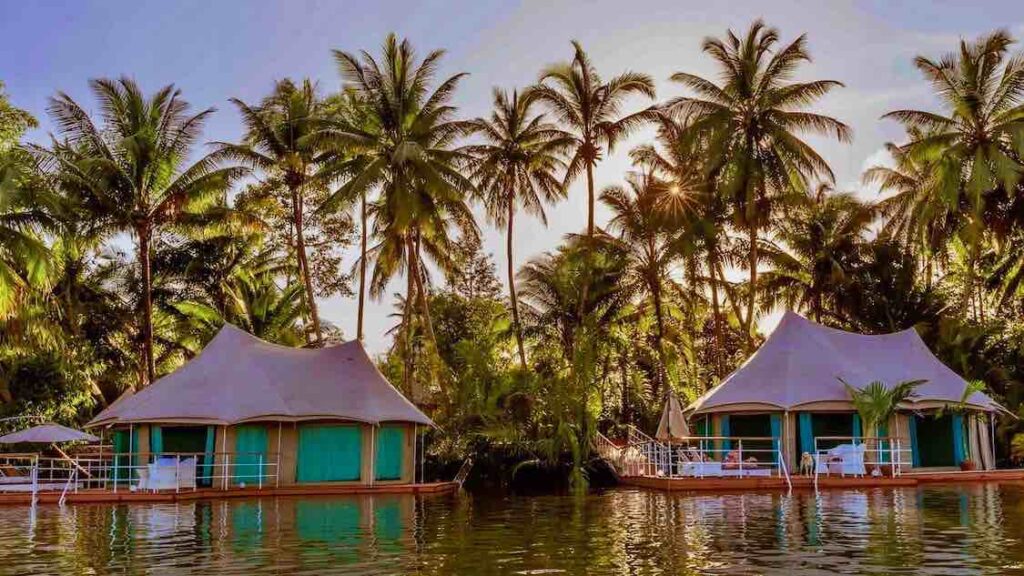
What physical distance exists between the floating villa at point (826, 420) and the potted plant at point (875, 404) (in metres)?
0.11

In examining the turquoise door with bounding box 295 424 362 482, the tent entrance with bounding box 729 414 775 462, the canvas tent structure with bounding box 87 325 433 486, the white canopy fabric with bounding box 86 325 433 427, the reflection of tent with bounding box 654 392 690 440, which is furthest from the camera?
the tent entrance with bounding box 729 414 775 462

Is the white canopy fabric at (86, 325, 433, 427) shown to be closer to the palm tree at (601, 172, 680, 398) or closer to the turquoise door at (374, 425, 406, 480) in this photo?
the turquoise door at (374, 425, 406, 480)

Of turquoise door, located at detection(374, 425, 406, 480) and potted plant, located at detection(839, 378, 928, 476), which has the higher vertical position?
potted plant, located at detection(839, 378, 928, 476)

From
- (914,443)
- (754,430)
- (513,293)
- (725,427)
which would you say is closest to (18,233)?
(513,293)

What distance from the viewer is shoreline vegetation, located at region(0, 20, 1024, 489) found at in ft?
103

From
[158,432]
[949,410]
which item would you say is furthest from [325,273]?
[949,410]

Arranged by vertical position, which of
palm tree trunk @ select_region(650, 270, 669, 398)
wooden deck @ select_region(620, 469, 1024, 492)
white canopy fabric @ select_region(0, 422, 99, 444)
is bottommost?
wooden deck @ select_region(620, 469, 1024, 492)

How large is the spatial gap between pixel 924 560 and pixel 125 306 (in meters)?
35.3

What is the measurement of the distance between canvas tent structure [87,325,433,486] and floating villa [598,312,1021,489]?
22.5ft

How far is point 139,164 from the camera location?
103 feet

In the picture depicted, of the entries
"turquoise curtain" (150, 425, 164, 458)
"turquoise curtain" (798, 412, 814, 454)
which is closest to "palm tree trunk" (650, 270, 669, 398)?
"turquoise curtain" (798, 412, 814, 454)

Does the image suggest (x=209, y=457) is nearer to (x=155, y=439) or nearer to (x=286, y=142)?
(x=155, y=439)

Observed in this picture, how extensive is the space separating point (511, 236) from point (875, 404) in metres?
16.8

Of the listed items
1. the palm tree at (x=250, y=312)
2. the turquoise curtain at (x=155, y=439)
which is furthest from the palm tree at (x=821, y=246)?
the turquoise curtain at (x=155, y=439)
